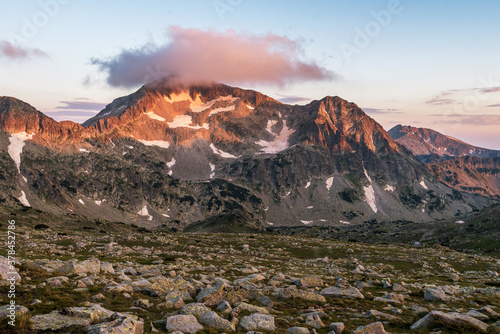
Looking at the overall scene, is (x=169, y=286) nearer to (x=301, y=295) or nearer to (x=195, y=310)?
(x=195, y=310)

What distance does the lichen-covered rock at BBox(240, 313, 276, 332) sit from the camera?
1822 cm

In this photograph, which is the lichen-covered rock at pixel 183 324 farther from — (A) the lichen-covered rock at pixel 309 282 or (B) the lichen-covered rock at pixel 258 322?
(A) the lichen-covered rock at pixel 309 282

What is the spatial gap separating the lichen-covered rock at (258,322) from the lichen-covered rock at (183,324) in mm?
2724

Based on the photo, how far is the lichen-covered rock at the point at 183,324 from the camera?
16781 mm

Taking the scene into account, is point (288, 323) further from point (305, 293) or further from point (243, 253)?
point (243, 253)

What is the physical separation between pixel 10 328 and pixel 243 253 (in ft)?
180

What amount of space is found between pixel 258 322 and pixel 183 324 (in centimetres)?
434

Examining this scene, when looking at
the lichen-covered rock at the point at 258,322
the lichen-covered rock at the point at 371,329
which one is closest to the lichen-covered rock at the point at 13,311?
the lichen-covered rock at the point at 258,322

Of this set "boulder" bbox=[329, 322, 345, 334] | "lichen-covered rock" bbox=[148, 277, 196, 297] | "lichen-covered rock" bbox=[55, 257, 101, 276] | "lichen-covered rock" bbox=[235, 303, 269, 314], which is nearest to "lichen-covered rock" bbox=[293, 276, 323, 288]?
"lichen-covered rock" bbox=[235, 303, 269, 314]

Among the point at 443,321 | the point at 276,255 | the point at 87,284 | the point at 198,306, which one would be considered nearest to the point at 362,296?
the point at 443,321

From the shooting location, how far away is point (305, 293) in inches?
1053

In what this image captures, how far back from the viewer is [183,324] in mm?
17266

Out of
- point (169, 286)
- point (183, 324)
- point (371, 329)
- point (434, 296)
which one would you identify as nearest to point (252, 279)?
point (169, 286)

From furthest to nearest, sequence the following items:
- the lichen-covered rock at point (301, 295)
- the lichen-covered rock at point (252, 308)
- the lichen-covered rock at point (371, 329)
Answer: the lichen-covered rock at point (301, 295), the lichen-covered rock at point (252, 308), the lichen-covered rock at point (371, 329)
